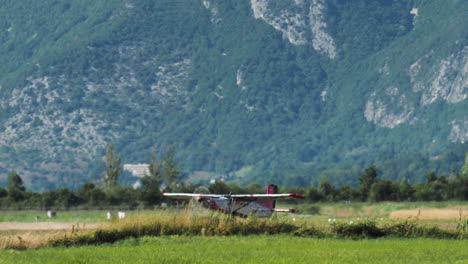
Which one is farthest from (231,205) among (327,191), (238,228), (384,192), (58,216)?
(327,191)

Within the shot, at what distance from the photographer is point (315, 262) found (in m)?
30.4

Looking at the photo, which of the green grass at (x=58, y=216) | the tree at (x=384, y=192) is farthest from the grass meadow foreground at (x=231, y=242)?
the tree at (x=384, y=192)

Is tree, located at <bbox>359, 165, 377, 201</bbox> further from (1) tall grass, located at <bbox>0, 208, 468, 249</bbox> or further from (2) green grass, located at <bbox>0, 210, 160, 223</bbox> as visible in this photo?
(1) tall grass, located at <bbox>0, 208, 468, 249</bbox>

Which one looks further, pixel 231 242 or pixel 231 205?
pixel 231 205

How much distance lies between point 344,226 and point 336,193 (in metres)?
69.2

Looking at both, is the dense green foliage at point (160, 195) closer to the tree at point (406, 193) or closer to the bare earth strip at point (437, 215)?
the tree at point (406, 193)

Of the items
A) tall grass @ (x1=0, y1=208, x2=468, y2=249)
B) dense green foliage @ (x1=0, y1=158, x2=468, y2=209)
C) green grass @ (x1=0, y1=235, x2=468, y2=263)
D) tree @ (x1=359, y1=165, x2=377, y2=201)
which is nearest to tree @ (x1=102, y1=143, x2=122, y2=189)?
dense green foliage @ (x1=0, y1=158, x2=468, y2=209)

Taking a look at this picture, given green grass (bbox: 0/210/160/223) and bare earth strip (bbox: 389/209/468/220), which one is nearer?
bare earth strip (bbox: 389/209/468/220)

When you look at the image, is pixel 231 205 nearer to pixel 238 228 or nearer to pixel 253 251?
pixel 238 228

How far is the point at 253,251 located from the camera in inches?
1331

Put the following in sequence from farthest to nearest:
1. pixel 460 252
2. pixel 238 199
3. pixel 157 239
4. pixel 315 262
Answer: pixel 238 199 → pixel 157 239 → pixel 460 252 → pixel 315 262

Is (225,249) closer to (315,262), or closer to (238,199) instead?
(315,262)

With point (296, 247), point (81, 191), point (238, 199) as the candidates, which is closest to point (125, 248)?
point (296, 247)

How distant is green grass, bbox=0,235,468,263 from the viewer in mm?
31203
